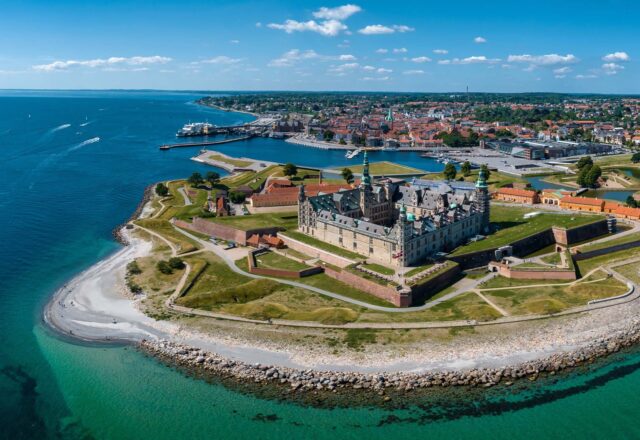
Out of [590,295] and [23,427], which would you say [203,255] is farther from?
[590,295]

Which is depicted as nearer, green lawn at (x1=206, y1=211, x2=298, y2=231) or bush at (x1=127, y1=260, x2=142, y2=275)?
bush at (x1=127, y1=260, x2=142, y2=275)

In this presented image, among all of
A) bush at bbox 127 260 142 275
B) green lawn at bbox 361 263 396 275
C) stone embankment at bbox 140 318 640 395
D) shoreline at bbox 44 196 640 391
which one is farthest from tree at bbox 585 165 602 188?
bush at bbox 127 260 142 275

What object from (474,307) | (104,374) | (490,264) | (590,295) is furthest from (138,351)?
(590,295)

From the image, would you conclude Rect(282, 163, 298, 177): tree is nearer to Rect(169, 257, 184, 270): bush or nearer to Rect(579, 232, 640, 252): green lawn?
Rect(169, 257, 184, 270): bush

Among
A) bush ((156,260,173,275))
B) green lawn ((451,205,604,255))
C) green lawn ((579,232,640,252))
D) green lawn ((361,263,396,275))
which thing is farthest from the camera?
green lawn ((579,232,640,252))

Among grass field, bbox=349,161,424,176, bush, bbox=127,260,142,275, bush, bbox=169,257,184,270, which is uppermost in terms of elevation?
grass field, bbox=349,161,424,176

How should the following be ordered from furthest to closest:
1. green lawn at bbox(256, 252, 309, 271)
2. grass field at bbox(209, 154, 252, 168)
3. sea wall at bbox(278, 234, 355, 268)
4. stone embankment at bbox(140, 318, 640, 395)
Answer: grass field at bbox(209, 154, 252, 168), sea wall at bbox(278, 234, 355, 268), green lawn at bbox(256, 252, 309, 271), stone embankment at bbox(140, 318, 640, 395)

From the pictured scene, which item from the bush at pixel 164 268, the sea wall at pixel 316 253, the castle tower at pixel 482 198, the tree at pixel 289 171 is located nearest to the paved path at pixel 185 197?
the tree at pixel 289 171
